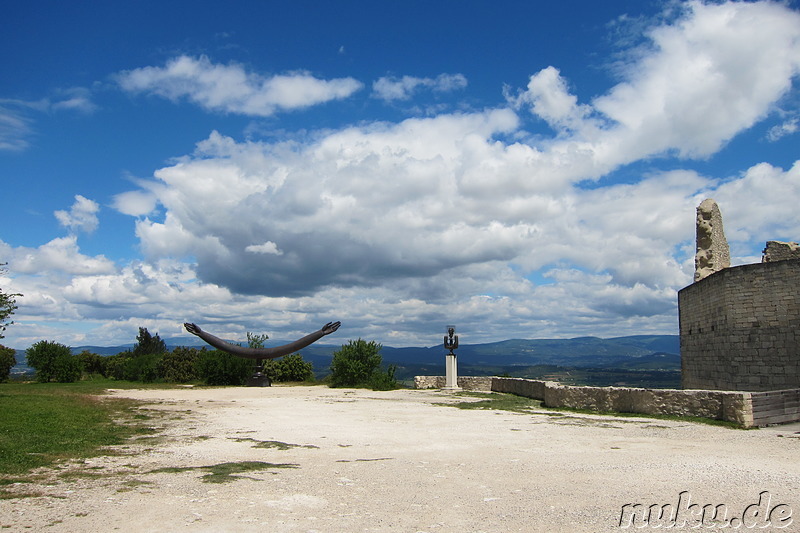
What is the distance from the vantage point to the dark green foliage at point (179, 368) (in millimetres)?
34219

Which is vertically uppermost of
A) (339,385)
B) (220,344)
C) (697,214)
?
(697,214)

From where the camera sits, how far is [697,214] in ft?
78.9

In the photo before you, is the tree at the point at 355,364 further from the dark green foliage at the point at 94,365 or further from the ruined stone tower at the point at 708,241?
the dark green foliage at the point at 94,365

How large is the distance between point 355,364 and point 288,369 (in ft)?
23.2

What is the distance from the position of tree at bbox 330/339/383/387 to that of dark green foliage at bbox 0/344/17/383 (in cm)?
2046

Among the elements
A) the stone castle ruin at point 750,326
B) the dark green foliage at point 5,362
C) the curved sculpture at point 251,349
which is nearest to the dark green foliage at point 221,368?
the curved sculpture at point 251,349

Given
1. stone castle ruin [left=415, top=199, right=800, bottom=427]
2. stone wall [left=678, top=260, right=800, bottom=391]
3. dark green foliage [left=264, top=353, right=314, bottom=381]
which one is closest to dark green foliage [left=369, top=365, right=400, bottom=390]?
stone castle ruin [left=415, top=199, right=800, bottom=427]

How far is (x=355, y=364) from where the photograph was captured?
29.0 metres

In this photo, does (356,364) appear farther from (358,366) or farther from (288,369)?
(288,369)

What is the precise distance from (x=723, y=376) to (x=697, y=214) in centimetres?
780

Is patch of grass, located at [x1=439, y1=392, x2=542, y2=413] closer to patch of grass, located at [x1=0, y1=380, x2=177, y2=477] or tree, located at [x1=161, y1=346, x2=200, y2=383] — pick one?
patch of grass, located at [x1=0, y1=380, x2=177, y2=477]

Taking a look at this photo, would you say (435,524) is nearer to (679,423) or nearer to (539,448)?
(539,448)

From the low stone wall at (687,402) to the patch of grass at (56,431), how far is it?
11.7 meters

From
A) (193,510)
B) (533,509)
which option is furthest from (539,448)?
(193,510)
